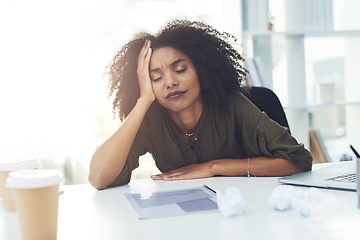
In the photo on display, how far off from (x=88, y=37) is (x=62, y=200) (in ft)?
7.47

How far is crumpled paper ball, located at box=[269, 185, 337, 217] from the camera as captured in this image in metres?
0.88

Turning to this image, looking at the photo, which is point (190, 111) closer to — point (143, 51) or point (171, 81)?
point (171, 81)

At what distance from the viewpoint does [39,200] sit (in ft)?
2.43

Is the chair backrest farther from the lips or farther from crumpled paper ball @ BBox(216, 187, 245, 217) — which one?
crumpled paper ball @ BBox(216, 187, 245, 217)

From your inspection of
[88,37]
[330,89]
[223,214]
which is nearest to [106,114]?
[88,37]

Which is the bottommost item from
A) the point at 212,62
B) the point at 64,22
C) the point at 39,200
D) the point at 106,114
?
the point at 106,114

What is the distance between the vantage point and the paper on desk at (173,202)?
96cm

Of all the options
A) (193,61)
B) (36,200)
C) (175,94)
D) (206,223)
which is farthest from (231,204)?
(193,61)

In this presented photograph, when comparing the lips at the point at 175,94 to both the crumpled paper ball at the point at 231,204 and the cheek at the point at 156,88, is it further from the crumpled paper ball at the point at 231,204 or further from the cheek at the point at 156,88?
the crumpled paper ball at the point at 231,204

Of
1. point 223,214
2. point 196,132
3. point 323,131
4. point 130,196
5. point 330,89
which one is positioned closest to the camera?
point 223,214

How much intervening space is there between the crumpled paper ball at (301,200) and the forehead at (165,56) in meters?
0.75

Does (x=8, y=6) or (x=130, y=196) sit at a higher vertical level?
(x=8, y=6)

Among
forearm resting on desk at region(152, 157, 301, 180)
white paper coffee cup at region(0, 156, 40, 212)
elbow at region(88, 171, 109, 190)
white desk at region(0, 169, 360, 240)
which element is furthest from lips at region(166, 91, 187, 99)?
white paper coffee cup at region(0, 156, 40, 212)

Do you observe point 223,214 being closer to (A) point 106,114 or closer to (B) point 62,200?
(B) point 62,200
